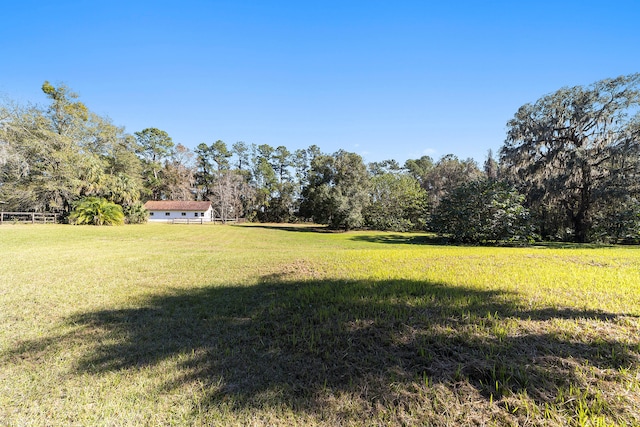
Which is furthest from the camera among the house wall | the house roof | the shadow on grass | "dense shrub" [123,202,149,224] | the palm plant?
the house roof

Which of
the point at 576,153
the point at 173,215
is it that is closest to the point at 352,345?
the point at 576,153

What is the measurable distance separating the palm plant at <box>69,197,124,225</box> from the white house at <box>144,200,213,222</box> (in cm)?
1659

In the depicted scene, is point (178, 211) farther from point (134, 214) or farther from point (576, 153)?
point (576, 153)

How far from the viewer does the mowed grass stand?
219 cm

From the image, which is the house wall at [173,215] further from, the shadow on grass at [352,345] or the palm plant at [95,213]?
the shadow on grass at [352,345]

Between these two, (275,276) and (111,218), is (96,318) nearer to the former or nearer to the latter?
(275,276)

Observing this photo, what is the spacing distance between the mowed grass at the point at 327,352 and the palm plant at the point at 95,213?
26.6 m

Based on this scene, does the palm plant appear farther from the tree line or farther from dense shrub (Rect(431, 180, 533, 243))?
dense shrub (Rect(431, 180, 533, 243))

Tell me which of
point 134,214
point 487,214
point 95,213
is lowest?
point 134,214

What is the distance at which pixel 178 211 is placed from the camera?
4628cm

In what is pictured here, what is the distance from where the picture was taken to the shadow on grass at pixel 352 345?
2.46 meters

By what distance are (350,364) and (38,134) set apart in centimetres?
4104

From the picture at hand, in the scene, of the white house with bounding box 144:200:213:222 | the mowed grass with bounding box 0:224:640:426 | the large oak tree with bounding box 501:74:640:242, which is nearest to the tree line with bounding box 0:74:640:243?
the large oak tree with bounding box 501:74:640:242

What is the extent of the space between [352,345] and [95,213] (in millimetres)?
33529
